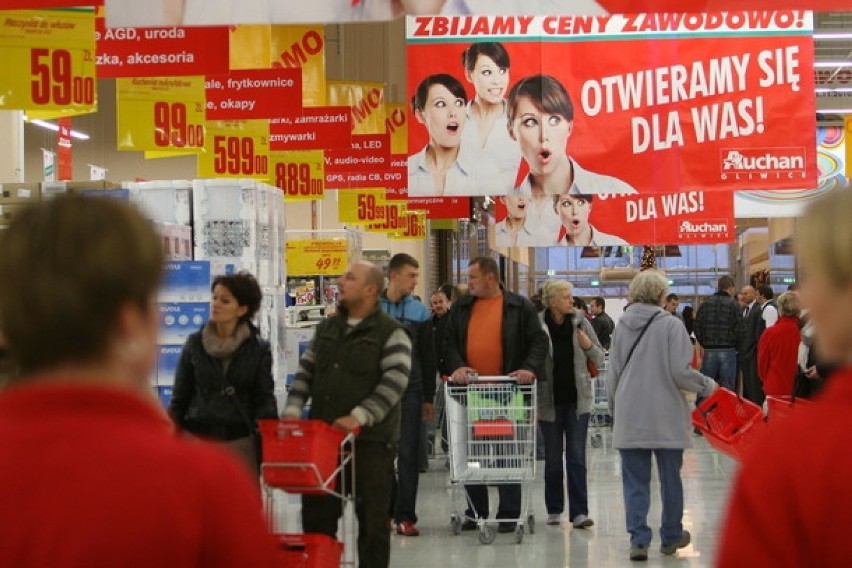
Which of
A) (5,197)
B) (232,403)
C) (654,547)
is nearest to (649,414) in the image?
(654,547)

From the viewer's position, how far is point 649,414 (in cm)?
845

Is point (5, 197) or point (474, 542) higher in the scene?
point (5, 197)

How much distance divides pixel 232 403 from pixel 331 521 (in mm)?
818

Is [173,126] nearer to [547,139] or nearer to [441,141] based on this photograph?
[441,141]

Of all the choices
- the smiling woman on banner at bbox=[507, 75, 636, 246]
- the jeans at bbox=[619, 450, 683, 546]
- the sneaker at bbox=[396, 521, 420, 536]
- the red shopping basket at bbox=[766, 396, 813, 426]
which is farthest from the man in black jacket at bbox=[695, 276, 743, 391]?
the red shopping basket at bbox=[766, 396, 813, 426]

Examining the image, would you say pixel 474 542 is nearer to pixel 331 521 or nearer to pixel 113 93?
pixel 331 521

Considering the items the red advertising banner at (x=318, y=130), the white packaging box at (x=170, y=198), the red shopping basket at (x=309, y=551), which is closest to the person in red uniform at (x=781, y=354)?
the red advertising banner at (x=318, y=130)

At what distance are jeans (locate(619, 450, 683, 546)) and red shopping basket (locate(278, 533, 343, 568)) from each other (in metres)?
3.26

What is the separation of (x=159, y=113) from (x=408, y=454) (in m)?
5.42

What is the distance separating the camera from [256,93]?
13.3 meters

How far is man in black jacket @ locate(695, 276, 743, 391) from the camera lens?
1669 cm

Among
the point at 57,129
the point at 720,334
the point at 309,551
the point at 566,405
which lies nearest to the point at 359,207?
the point at 57,129

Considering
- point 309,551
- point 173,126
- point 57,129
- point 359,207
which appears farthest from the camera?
point 57,129

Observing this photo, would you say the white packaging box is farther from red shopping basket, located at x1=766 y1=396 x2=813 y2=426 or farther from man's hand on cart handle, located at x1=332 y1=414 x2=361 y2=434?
red shopping basket, located at x1=766 y1=396 x2=813 y2=426
